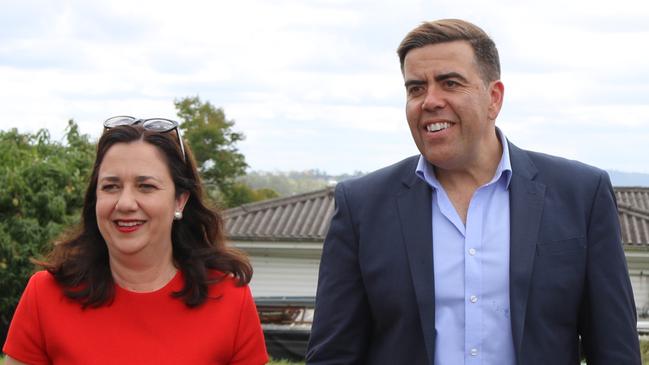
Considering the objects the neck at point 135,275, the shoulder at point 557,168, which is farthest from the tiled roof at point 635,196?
the neck at point 135,275

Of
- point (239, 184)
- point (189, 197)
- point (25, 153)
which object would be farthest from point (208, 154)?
point (189, 197)

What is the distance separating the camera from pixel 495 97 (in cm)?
393

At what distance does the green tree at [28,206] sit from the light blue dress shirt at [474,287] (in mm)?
10015

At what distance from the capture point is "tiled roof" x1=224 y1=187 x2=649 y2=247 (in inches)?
974

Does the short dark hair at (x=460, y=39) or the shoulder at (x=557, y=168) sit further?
the shoulder at (x=557, y=168)

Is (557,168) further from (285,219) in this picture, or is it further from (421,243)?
(285,219)

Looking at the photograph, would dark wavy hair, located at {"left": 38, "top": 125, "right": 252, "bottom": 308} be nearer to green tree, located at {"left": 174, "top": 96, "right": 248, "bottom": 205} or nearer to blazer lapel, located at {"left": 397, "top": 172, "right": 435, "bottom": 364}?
blazer lapel, located at {"left": 397, "top": 172, "right": 435, "bottom": 364}

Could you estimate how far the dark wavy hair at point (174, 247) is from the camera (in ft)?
12.9

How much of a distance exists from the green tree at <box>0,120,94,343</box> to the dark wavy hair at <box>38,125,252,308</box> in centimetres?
936

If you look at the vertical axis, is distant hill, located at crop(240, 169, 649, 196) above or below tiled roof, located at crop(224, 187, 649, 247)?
below

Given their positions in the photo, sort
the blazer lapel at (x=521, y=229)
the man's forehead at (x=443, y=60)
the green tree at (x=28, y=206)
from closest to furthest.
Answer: the blazer lapel at (x=521, y=229) < the man's forehead at (x=443, y=60) < the green tree at (x=28, y=206)

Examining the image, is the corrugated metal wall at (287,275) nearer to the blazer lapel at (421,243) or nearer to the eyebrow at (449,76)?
the blazer lapel at (421,243)

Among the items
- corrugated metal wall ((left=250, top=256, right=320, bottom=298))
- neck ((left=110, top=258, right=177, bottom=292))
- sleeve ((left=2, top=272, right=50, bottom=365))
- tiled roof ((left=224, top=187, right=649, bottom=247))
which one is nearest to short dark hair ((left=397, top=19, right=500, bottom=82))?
neck ((left=110, top=258, right=177, bottom=292))

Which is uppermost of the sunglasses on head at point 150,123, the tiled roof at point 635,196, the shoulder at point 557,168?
the sunglasses on head at point 150,123
